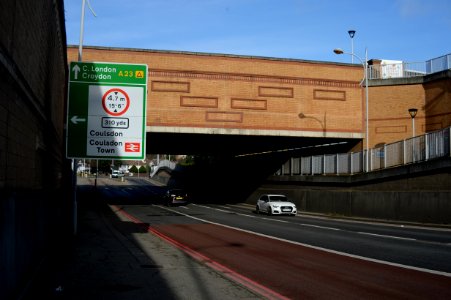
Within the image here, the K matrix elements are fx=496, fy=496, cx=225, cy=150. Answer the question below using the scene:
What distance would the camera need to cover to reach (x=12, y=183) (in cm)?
796

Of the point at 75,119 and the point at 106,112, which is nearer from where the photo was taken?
the point at 75,119

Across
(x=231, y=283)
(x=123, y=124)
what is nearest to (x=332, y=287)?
(x=231, y=283)

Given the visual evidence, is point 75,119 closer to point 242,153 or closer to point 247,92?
point 247,92

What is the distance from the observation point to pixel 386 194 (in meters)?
29.4

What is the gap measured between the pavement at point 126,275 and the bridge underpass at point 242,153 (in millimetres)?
25832

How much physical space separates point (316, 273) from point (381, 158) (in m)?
22.9

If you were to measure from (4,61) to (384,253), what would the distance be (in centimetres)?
1127

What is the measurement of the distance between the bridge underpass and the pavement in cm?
2583

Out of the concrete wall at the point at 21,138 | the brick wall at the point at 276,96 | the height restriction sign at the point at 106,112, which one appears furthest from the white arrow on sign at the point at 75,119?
the brick wall at the point at 276,96

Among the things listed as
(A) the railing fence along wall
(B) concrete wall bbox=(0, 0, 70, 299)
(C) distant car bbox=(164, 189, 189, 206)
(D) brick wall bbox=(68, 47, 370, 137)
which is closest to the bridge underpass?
(D) brick wall bbox=(68, 47, 370, 137)

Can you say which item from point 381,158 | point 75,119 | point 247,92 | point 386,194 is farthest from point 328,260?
point 247,92

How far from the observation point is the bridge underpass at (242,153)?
42188 millimetres

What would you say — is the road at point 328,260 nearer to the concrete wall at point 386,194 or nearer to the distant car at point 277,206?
the concrete wall at point 386,194

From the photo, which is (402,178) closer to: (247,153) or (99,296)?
(99,296)
